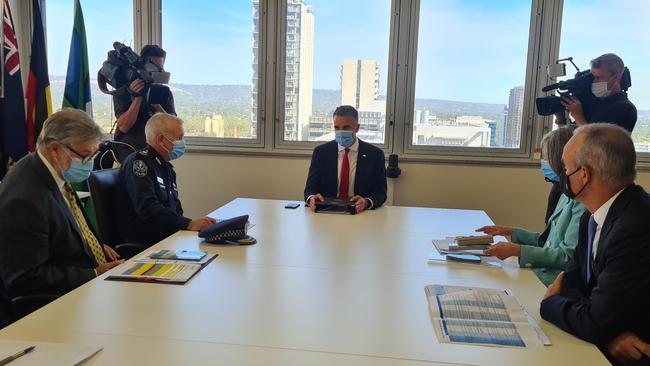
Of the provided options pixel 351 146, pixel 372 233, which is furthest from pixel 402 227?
pixel 351 146

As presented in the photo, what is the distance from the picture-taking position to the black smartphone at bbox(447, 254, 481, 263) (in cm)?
202

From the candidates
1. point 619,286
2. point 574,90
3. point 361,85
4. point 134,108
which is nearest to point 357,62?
point 361,85

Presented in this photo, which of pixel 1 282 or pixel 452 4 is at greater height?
pixel 452 4

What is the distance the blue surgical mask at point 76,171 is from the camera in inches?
74.2

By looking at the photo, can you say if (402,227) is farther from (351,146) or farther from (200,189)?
(200,189)

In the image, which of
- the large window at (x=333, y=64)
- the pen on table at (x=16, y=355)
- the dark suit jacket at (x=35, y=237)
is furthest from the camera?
the large window at (x=333, y=64)

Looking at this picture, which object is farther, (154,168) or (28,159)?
(154,168)

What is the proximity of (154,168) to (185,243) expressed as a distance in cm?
57

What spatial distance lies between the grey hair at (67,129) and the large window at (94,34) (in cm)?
289

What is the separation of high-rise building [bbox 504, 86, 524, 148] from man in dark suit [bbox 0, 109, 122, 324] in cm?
336

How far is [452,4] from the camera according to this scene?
4.08 meters

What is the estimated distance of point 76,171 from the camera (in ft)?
6.25

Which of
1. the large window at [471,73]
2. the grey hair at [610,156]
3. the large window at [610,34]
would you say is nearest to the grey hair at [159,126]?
the grey hair at [610,156]

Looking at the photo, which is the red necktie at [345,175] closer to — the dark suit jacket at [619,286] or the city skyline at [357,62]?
the city skyline at [357,62]
